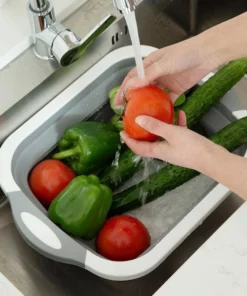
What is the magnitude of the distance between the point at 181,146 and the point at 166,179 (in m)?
0.18

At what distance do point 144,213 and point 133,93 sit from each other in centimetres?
24

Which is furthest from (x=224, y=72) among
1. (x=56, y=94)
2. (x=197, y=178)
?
(x=56, y=94)

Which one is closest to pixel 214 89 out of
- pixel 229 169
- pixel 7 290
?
pixel 229 169

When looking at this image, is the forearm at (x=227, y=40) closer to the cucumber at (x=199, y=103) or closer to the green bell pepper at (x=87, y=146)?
the cucumber at (x=199, y=103)

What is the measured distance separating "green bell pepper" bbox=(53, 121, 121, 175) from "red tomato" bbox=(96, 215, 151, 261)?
111 mm

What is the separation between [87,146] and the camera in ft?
3.17

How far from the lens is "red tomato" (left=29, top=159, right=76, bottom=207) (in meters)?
0.95

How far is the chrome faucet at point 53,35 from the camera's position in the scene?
906 mm

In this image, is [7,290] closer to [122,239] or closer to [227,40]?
[122,239]

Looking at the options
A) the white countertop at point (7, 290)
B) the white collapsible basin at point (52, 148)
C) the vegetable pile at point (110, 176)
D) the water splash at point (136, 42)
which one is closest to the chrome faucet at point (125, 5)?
the water splash at point (136, 42)

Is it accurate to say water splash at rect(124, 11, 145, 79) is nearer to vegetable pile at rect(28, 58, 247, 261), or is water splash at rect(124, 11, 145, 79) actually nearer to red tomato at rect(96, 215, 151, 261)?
vegetable pile at rect(28, 58, 247, 261)

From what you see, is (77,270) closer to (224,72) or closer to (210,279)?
(210,279)

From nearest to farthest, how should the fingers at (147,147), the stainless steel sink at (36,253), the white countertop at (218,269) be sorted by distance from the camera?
the white countertop at (218,269), the fingers at (147,147), the stainless steel sink at (36,253)

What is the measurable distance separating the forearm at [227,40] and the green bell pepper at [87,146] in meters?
0.24
